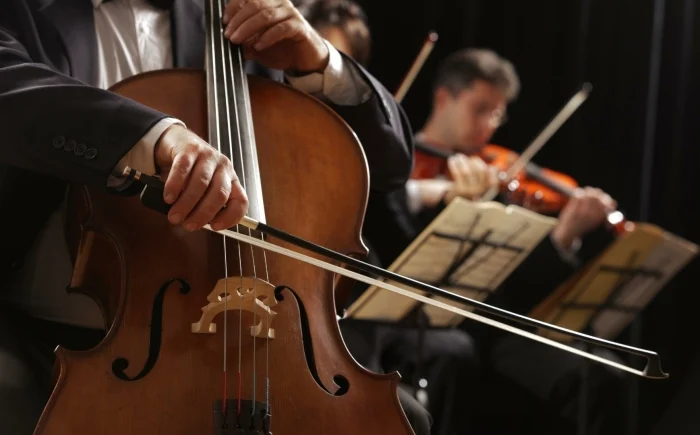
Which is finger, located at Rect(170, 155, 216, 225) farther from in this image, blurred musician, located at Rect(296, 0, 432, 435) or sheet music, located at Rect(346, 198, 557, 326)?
blurred musician, located at Rect(296, 0, 432, 435)

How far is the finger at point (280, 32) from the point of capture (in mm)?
1173

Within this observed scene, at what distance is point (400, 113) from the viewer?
1354mm

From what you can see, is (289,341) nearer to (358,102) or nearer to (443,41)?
(358,102)

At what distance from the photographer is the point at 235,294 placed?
911mm

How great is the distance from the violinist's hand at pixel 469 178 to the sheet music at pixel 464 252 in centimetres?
64

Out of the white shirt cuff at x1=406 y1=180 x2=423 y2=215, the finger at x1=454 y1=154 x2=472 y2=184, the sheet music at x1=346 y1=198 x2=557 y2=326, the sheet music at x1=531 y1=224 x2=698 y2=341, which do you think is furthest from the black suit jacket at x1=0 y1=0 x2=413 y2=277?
the finger at x1=454 y1=154 x2=472 y2=184

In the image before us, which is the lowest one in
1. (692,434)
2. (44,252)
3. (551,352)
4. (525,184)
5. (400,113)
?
(551,352)

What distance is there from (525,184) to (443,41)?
0.71 metres

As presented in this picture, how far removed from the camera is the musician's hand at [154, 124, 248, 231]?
33.5 inches

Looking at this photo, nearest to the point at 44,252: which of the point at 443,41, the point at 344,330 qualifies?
the point at 344,330

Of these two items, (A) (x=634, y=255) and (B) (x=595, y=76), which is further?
(B) (x=595, y=76)

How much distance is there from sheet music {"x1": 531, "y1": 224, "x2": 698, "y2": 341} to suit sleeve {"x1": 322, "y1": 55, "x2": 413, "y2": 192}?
1.16 metres

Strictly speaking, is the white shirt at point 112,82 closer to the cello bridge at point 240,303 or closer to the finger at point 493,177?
the cello bridge at point 240,303

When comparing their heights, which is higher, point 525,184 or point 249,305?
point 249,305
